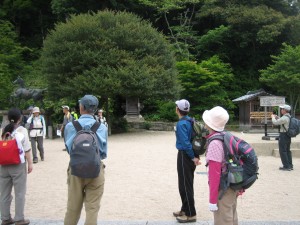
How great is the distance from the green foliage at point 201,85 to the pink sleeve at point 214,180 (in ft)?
74.3

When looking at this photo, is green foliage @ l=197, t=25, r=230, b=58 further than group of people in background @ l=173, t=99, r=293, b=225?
Yes

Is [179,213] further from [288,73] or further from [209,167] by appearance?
[288,73]

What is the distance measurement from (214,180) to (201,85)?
23385mm

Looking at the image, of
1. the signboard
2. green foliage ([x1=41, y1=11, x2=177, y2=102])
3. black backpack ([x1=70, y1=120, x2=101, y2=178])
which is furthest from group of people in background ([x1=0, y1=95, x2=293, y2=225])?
the signboard

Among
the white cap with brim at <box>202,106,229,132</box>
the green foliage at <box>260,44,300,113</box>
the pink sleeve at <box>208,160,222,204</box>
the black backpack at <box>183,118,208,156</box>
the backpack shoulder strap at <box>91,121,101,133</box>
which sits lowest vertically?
the pink sleeve at <box>208,160,222,204</box>

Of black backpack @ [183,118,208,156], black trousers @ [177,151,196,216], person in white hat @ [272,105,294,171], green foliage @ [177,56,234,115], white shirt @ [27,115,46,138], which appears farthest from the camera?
green foliage @ [177,56,234,115]

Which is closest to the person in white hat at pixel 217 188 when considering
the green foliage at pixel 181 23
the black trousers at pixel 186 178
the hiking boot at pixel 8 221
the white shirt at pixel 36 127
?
the black trousers at pixel 186 178

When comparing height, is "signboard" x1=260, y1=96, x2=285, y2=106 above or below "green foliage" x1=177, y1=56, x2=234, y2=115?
below

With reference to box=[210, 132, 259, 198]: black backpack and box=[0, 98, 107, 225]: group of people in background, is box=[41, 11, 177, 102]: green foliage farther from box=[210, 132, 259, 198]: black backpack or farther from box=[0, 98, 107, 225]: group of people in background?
box=[210, 132, 259, 198]: black backpack

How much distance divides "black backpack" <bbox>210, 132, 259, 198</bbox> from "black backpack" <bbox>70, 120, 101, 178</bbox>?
50.4 inches

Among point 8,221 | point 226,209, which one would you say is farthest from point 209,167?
point 8,221

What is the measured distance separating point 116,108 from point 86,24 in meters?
9.18

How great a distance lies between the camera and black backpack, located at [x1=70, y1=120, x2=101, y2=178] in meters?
3.66

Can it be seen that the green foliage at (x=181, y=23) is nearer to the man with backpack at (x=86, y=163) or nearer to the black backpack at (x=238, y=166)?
the man with backpack at (x=86, y=163)
